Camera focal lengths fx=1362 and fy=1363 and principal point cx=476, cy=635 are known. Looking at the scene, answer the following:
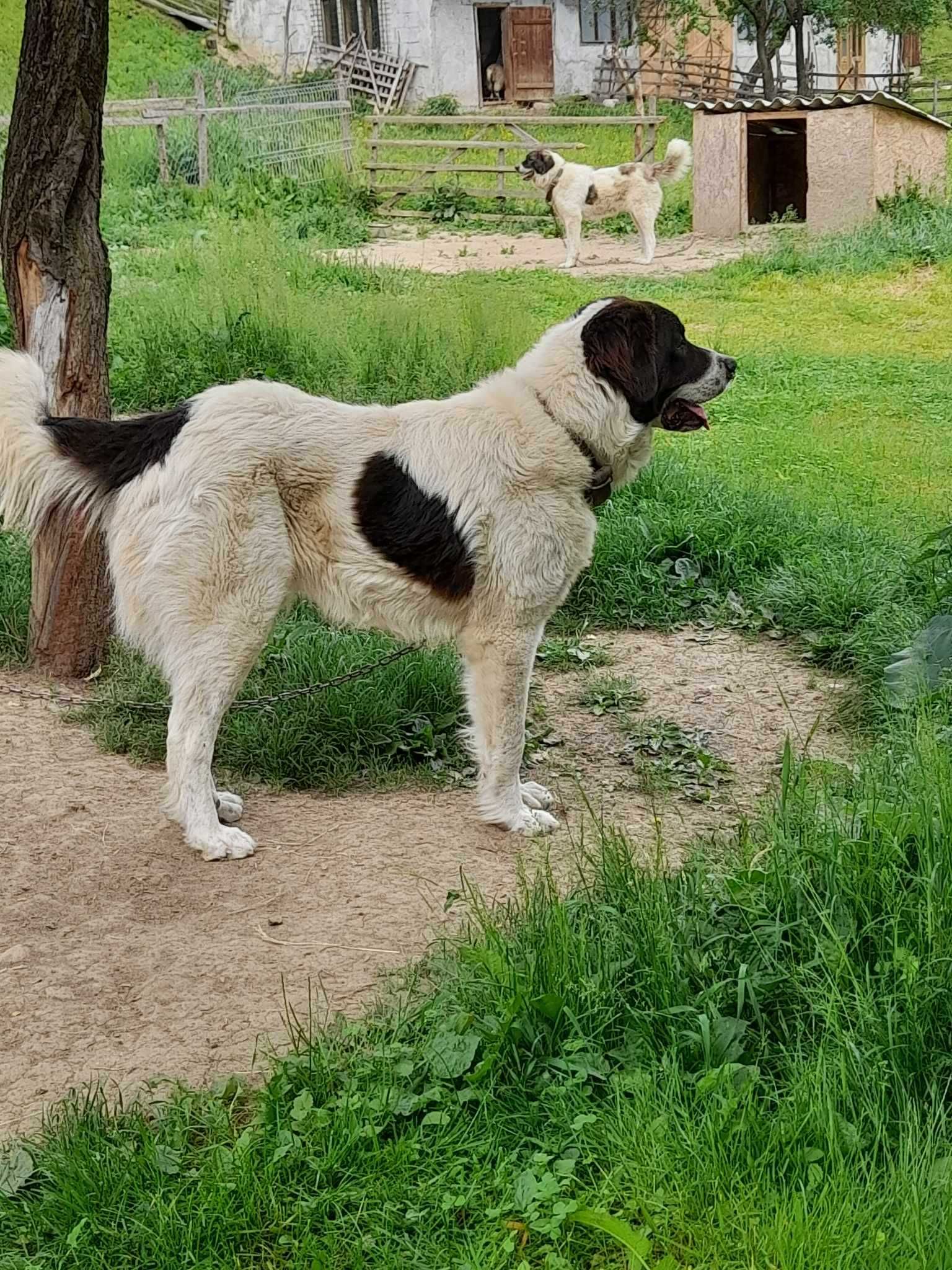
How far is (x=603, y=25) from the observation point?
36875mm

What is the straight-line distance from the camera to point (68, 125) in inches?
220

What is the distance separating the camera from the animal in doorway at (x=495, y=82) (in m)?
36.5

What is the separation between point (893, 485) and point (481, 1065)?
20.6 feet

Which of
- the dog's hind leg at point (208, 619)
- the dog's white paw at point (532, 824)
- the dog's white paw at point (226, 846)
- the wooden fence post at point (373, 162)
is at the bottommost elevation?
the dog's white paw at point (532, 824)

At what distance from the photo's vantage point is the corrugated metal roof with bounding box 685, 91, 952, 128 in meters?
16.4

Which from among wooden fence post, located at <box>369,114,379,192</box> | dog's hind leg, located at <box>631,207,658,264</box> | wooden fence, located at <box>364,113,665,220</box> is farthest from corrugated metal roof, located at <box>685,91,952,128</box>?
wooden fence post, located at <box>369,114,379,192</box>

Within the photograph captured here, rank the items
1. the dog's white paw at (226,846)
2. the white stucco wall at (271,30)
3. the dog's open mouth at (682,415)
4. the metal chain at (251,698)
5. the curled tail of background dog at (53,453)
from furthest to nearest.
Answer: the white stucco wall at (271,30), the metal chain at (251,698), the dog's open mouth at (682,415), the dog's white paw at (226,846), the curled tail of background dog at (53,453)

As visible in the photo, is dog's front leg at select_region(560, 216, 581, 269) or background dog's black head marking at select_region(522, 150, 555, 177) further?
background dog's black head marking at select_region(522, 150, 555, 177)

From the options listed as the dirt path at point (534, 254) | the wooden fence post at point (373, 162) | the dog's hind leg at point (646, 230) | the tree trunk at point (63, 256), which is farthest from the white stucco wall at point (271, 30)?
the tree trunk at point (63, 256)

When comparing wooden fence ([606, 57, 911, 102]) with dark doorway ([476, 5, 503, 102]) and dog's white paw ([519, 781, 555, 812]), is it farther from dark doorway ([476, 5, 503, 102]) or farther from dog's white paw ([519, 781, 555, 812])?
dog's white paw ([519, 781, 555, 812])

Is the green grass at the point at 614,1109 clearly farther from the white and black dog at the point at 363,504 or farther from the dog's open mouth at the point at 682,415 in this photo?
the dog's open mouth at the point at 682,415

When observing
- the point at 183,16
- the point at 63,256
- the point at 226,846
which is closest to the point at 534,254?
the point at 63,256

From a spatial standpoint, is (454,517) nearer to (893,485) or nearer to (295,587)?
(295,587)

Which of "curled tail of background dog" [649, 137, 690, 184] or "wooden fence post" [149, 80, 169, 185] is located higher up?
"wooden fence post" [149, 80, 169, 185]
